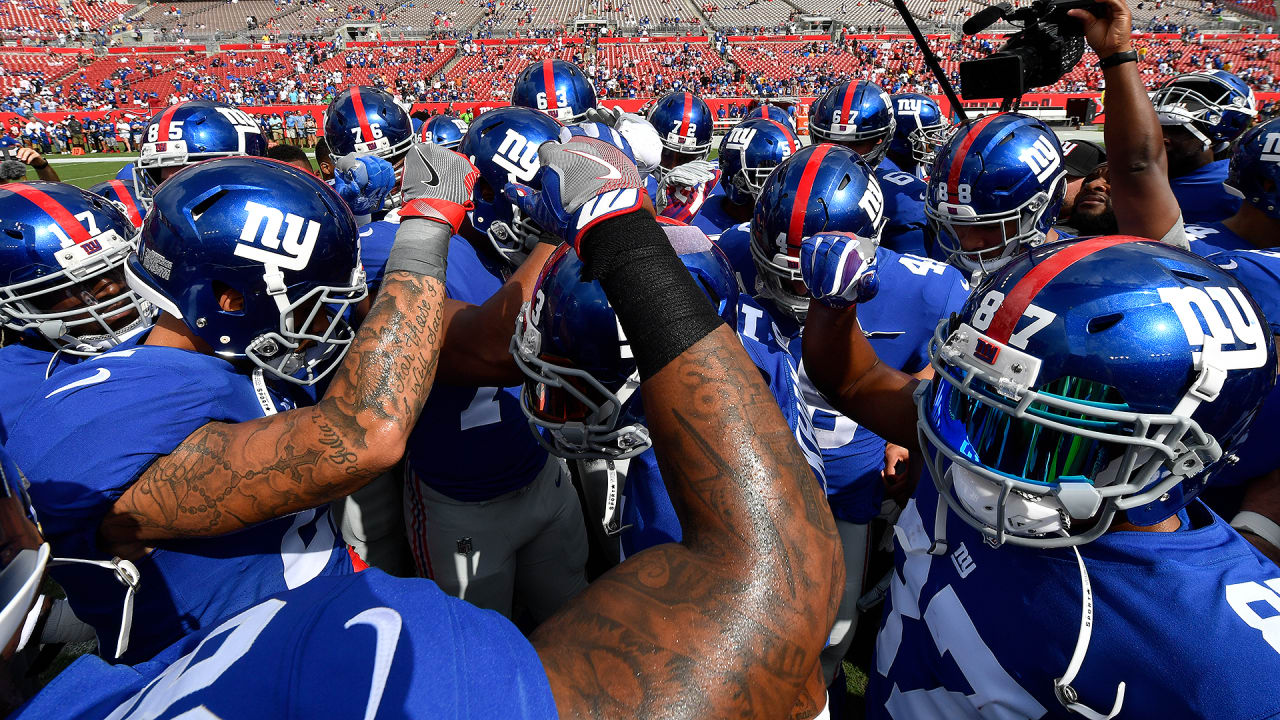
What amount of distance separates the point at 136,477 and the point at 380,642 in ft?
3.98

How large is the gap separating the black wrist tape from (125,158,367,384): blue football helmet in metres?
1.33

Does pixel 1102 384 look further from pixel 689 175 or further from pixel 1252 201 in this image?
pixel 689 175

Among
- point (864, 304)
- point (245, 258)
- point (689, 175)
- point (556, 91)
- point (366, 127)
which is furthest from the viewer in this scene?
point (556, 91)

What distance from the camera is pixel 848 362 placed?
2412mm

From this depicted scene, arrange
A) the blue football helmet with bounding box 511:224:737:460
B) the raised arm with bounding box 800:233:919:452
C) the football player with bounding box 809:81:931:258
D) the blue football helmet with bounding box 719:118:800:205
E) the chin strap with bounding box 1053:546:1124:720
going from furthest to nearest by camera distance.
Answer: the blue football helmet with bounding box 719:118:800:205 < the football player with bounding box 809:81:931:258 < the raised arm with bounding box 800:233:919:452 < the blue football helmet with bounding box 511:224:737:460 < the chin strap with bounding box 1053:546:1124:720

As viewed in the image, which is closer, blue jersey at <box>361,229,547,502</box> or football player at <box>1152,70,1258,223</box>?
blue jersey at <box>361,229,547,502</box>

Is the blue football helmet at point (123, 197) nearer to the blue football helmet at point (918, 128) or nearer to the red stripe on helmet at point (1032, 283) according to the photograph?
the red stripe on helmet at point (1032, 283)

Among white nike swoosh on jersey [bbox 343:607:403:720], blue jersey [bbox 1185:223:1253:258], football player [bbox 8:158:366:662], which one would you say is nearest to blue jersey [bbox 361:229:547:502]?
football player [bbox 8:158:366:662]

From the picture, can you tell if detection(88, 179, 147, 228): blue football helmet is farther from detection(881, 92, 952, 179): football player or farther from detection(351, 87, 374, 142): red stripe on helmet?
detection(881, 92, 952, 179): football player

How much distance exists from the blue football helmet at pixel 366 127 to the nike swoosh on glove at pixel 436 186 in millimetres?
4148

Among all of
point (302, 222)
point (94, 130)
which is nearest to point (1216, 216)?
point (302, 222)

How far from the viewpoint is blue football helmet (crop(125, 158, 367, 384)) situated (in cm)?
203

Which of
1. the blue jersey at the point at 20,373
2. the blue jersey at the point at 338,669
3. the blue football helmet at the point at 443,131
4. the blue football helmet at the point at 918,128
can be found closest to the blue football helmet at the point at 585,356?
the blue jersey at the point at 338,669

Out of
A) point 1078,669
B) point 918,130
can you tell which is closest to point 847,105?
point 918,130
